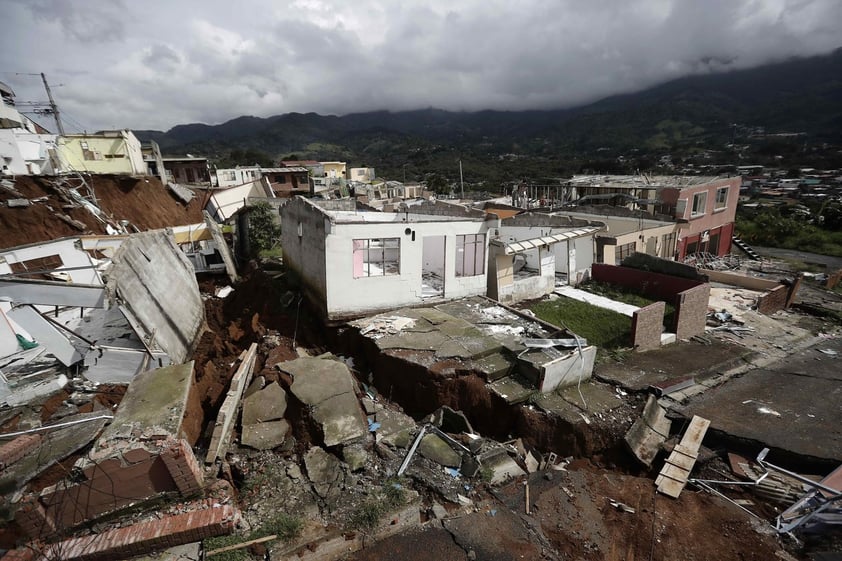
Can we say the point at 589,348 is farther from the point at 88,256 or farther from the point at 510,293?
the point at 88,256

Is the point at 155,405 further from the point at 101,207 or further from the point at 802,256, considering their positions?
the point at 802,256

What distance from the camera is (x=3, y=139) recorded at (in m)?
22.8

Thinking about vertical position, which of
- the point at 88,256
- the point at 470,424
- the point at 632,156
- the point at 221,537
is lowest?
the point at 470,424

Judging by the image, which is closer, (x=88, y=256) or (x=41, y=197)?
(x=88, y=256)

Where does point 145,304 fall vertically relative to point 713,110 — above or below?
below

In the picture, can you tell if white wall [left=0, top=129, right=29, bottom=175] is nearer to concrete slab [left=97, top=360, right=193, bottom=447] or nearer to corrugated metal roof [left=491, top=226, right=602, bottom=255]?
concrete slab [left=97, top=360, right=193, bottom=447]

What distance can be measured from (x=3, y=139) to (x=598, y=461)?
3620cm

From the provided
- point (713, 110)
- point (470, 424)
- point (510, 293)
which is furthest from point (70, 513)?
point (713, 110)

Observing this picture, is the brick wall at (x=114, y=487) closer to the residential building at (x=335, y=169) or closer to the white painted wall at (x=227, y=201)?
the white painted wall at (x=227, y=201)

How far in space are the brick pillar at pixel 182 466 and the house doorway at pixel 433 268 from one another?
843 cm

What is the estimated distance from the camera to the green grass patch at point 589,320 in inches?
496

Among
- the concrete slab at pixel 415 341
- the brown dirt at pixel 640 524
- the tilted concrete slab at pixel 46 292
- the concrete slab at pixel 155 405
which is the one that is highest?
the tilted concrete slab at pixel 46 292

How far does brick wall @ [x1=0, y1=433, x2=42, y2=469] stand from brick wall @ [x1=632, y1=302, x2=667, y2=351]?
14.6 m

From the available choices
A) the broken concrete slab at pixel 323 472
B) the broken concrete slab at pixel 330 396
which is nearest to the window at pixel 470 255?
the broken concrete slab at pixel 330 396
